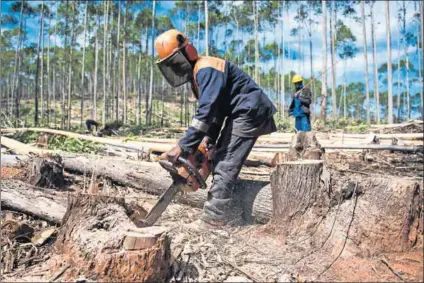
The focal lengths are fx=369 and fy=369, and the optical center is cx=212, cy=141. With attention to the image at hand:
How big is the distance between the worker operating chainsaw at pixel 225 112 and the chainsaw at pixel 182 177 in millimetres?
198

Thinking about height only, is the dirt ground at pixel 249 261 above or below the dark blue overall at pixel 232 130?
below

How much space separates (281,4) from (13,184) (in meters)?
36.7

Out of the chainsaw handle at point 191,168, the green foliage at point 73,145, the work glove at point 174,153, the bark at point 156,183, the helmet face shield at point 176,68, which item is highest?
the helmet face shield at point 176,68

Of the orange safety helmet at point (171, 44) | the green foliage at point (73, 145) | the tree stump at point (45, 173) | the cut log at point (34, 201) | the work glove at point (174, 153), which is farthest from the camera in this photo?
the green foliage at point (73, 145)

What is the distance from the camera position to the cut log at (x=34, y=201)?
144 inches

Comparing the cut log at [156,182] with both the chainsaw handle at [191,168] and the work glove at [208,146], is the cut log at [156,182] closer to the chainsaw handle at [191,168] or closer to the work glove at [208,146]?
the work glove at [208,146]

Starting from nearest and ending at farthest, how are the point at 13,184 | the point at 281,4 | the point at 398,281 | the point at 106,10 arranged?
the point at 398,281 → the point at 13,184 → the point at 106,10 → the point at 281,4

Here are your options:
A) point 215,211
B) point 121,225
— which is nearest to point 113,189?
point 215,211

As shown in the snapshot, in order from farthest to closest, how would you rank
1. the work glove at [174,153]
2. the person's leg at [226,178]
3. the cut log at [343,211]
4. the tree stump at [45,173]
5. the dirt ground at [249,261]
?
1. the tree stump at [45,173]
2. the person's leg at [226,178]
3. the work glove at [174,153]
4. the cut log at [343,211]
5. the dirt ground at [249,261]

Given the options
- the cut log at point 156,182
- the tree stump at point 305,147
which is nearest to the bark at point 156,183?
the cut log at point 156,182

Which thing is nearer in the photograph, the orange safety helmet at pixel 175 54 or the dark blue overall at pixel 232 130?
the orange safety helmet at pixel 175 54

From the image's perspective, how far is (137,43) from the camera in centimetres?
4016

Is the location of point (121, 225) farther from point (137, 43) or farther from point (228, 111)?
point (137, 43)

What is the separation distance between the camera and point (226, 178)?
3521mm
